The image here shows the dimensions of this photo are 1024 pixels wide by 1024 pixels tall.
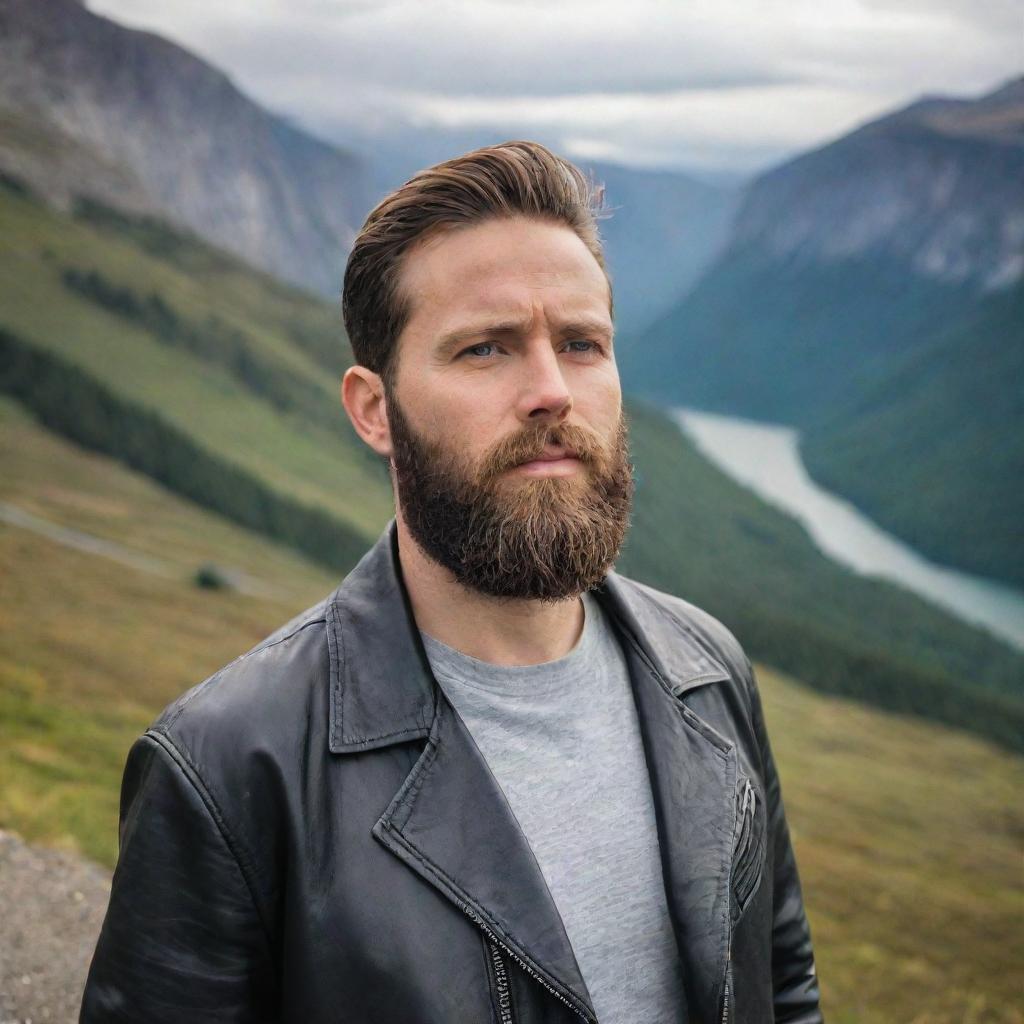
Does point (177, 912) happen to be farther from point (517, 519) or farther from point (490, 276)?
point (490, 276)

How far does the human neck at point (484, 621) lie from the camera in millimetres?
3475

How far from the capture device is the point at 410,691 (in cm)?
325

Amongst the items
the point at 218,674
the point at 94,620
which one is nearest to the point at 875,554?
the point at 94,620

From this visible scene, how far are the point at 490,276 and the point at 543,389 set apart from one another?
0.46m

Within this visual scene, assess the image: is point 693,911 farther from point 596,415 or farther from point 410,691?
point 596,415

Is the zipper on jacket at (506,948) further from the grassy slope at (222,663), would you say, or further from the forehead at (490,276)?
the grassy slope at (222,663)

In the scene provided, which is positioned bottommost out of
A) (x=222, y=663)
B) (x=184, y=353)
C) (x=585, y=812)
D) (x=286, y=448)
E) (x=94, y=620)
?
(x=286, y=448)

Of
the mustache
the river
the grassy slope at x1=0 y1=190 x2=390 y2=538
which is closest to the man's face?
the mustache

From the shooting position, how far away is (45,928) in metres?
6.86

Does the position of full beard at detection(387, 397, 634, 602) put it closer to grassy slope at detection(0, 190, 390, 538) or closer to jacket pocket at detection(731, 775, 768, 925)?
jacket pocket at detection(731, 775, 768, 925)

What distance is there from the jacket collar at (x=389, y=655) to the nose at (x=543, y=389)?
753 millimetres

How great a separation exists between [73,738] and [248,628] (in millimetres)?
27574

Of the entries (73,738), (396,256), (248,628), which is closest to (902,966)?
(73,738)

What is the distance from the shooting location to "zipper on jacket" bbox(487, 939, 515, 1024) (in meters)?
2.96
